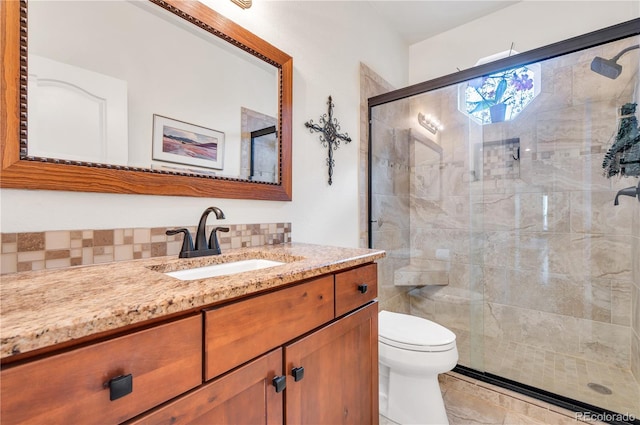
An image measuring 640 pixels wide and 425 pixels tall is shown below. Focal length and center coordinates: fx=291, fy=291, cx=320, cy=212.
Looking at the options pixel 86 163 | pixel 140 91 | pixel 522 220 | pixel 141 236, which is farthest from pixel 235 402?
pixel 522 220

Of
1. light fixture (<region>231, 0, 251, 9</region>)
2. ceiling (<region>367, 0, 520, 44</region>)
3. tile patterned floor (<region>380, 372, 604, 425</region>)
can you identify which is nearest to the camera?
light fixture (<region>231, 0, 251, 9</region>)

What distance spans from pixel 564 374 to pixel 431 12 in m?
2.76

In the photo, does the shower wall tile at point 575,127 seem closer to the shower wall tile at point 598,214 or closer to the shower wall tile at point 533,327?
the shower wall tile at point 598,214

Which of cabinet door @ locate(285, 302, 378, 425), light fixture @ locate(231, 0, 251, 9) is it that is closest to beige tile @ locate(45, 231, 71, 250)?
cabinet door @ locate(285, 302, 378, 425)

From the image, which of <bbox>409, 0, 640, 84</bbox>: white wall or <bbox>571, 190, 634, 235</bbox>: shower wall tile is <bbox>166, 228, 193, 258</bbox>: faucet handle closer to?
<bbox>571, 190, 634, 235</bbox>: shower wall tile

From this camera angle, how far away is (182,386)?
22.4 inches

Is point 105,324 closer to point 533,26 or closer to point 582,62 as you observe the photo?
point 582,62

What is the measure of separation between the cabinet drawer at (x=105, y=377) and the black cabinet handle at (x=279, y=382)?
22 centimetres

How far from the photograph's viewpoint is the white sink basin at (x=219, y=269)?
3.23 ft

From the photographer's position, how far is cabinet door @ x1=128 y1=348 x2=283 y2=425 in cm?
56

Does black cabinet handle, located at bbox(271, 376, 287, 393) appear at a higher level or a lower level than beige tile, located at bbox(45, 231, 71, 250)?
lower

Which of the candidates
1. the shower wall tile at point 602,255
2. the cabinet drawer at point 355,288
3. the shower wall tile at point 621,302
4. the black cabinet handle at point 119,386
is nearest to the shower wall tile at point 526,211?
the shower wall tile at point 602,255

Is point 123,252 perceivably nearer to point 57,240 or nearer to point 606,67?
point 57,240

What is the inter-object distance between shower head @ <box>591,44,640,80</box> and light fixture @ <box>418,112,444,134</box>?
0.97 meters
